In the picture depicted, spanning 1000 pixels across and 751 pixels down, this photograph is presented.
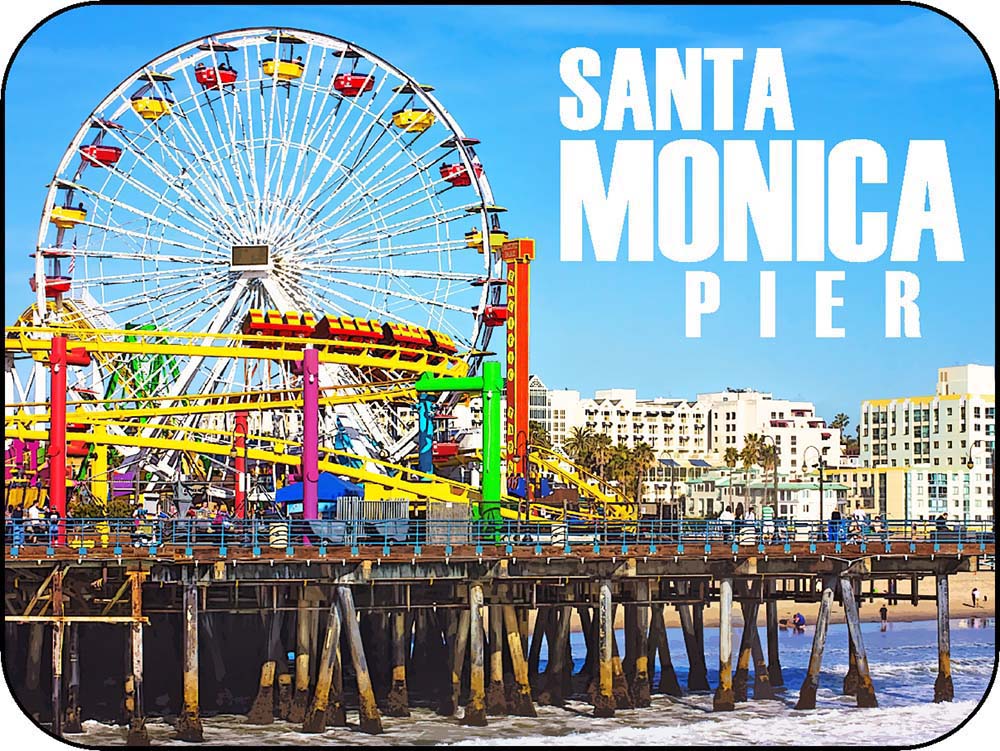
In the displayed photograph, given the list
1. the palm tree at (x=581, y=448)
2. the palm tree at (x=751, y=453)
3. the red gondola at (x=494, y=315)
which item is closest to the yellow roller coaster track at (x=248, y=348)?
the red gondola at (x=494, y=315)

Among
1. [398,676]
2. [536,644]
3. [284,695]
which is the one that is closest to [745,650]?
[536,644]

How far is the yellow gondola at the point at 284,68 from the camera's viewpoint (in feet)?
215

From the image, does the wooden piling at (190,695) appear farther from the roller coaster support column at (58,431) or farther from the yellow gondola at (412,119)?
the yellow gondola at (412,119)

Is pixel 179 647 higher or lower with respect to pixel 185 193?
lower

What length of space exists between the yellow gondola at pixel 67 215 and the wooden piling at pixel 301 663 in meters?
31.5

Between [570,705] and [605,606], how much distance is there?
4.34 metres

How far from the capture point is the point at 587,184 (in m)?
37.8

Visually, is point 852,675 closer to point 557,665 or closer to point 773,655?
point 773,655

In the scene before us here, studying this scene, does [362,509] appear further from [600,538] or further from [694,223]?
[694,223]

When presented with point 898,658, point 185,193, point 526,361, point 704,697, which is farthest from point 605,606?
point 185,193

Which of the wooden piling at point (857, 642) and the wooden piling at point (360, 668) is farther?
the wooden piling at point (857, 642)

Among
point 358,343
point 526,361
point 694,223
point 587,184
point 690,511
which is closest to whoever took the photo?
point 694,223

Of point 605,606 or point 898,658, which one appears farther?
point 898,658

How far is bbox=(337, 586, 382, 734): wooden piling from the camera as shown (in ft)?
A: 119
